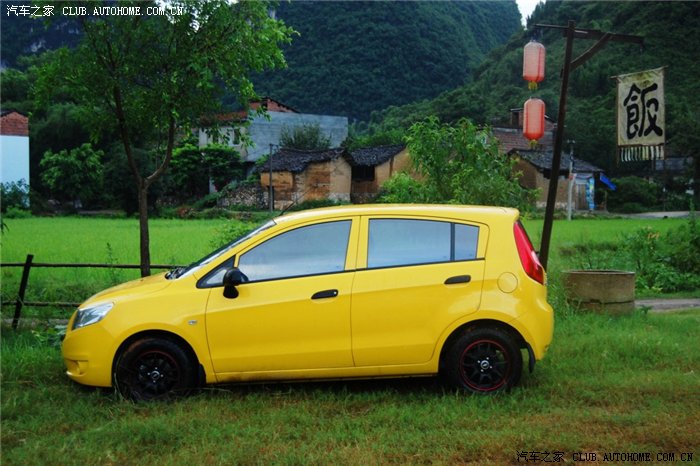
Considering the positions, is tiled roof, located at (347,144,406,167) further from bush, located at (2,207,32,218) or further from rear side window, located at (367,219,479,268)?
rear side window, located at (367,219,479,268)

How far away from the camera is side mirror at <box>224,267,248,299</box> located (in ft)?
18.5

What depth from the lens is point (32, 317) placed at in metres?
9.94

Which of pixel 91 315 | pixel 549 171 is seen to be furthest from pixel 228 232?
pixel 549 171

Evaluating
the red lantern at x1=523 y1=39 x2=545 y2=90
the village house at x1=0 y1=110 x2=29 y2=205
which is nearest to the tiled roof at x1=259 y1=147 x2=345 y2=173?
the village house at x1=0 y1=110 x2=29 y2=205

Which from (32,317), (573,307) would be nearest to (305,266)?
(573,307)

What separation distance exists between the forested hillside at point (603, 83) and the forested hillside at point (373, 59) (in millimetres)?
5036

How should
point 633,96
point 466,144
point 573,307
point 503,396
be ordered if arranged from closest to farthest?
point 503,396 < point 573,307 < point 633,96 < point 466,144

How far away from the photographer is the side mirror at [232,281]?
5.65m

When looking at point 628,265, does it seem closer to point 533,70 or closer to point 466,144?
point 466,144

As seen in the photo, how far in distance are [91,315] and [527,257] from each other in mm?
3817

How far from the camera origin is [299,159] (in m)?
41.4

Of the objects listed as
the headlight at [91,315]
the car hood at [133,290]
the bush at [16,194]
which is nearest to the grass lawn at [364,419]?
the headlight at [91,315]

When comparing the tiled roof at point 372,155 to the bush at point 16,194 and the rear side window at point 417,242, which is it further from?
the rear side window at point 417,242

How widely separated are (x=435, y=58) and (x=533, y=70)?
5083 centimetres
